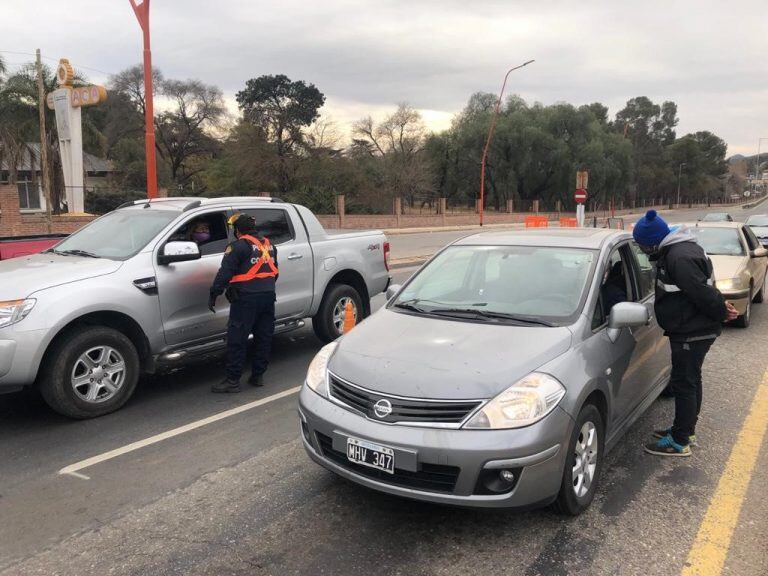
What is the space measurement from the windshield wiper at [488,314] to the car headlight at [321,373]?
75 cm

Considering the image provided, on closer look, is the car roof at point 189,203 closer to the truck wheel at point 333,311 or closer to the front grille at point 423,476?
the truck wheel at point 333,311

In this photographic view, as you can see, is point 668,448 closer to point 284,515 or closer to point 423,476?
point 423,476

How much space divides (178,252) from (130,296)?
56cm

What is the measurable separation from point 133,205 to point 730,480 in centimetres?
609

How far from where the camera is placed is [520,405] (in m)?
2.94

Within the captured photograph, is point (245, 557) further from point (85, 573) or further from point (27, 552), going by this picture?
point (27, 552)

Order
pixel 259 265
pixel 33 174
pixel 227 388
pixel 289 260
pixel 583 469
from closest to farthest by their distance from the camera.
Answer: pixel 583 469, pixel 259 265, pixel 227 388, pixel 289 260, pixel 33 174

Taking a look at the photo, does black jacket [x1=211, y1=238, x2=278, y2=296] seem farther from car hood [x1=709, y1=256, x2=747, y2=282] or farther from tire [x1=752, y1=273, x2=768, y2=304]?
tire [x1=752, y1=273, x2=768, y2=304]

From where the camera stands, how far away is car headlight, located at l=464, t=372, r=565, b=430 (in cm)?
289

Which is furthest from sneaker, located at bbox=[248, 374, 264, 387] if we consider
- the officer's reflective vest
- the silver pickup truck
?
the officer's reflective vest

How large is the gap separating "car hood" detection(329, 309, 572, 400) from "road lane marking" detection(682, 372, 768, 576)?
121cm

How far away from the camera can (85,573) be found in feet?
9.57

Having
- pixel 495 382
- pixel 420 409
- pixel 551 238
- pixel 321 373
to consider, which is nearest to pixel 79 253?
pixel 321 373

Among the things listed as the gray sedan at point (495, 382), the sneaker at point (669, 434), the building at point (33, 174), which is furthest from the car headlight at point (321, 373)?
the building at point (33, 174)
